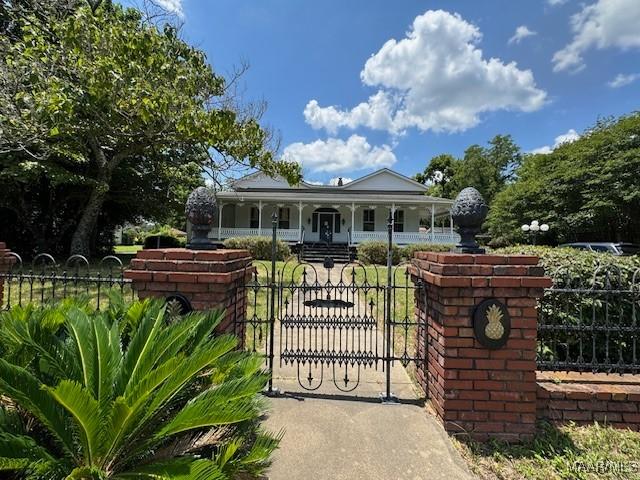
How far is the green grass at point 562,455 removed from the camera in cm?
231

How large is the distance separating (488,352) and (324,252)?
58.1ft

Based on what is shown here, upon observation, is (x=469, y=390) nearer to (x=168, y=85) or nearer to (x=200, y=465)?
(x=200, y=465)

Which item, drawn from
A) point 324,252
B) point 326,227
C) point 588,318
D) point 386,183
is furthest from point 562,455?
point 386,183

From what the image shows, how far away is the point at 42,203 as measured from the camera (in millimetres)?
16047

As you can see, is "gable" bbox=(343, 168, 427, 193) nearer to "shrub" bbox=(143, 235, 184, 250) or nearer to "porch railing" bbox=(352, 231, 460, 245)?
"porch railing" bbox=(352, 231, 460, 245)

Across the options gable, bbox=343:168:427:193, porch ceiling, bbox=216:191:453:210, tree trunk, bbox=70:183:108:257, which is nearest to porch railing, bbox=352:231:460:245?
porch ceiling, bbox=216:191:453:210

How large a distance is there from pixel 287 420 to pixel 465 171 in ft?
145

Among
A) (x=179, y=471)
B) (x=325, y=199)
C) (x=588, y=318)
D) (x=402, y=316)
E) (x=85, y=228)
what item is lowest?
(x=402, y=316)

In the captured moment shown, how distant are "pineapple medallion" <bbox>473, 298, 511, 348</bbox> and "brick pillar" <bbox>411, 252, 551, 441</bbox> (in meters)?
0.05

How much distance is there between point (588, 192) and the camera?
21.8 m

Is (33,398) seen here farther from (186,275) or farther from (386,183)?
(386,183)

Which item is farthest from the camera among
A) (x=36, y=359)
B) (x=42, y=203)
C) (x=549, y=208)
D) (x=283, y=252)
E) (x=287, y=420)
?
(x=549, y=208)

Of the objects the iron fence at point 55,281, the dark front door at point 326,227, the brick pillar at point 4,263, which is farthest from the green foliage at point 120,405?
the dark front door at point 326,227

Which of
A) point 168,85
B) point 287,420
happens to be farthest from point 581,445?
point 168,85
